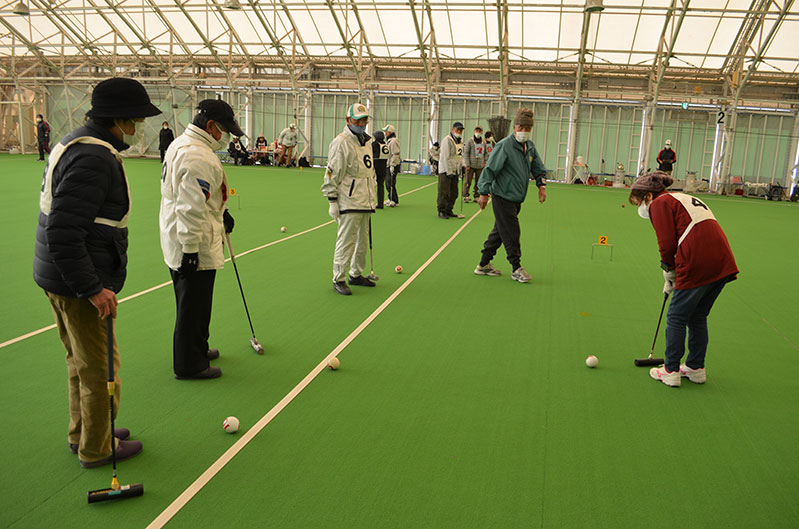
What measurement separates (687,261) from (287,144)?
24.6 meters

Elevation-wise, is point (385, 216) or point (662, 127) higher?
point (662, 127)

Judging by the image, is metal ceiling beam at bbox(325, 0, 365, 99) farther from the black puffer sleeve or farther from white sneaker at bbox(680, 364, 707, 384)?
the black puffer sleeve

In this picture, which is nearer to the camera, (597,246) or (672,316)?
(672,316)

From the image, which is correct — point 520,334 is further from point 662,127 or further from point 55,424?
point 662,127

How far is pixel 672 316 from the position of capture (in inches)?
185

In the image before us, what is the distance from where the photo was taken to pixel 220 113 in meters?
4.36

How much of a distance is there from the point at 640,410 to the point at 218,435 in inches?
112

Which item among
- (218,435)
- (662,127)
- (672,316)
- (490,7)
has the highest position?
(490,7)

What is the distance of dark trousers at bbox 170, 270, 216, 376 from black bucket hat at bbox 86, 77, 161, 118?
153 centimetres

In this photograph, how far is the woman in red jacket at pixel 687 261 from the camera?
4449 millimetres

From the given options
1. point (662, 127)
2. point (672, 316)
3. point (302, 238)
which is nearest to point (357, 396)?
point (672, 316)

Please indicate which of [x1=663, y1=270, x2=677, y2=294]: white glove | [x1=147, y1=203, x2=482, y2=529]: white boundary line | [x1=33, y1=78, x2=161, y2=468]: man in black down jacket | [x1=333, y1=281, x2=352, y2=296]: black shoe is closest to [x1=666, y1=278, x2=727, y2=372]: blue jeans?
[x1=663, y1=270, x2=677, y2=294]: white glove

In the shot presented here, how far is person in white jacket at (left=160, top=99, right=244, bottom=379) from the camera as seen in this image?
4203mm

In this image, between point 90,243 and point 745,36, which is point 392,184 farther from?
point 745,36
